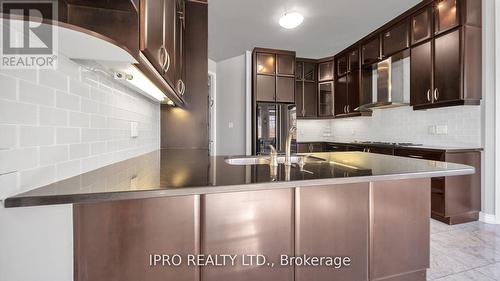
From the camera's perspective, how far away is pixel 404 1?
3.03m

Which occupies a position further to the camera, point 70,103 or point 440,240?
point 440,240

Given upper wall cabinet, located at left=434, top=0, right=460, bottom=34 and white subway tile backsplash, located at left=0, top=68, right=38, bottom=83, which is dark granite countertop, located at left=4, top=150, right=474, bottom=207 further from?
upper wall cabinet, located at left=434, top=0, right=460, bottom=34

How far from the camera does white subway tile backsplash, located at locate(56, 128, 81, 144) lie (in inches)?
35.3

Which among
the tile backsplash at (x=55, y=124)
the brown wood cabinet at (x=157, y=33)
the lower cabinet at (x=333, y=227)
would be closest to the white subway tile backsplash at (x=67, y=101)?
the tile backsplash at (x=55, y=124)

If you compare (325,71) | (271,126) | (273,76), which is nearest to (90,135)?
(271,126)

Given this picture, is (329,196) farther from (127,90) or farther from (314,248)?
(127,90)

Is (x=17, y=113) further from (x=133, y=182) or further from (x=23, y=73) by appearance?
(x=133, y=182)

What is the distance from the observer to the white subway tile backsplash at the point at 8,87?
27.6 inches

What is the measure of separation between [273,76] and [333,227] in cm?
371

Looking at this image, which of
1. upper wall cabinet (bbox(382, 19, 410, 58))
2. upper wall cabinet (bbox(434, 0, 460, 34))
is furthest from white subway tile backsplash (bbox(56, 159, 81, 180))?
upper wall cabinet (bbox(382, 19, 410, 58))

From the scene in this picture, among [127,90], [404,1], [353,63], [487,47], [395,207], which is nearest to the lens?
[395,207]

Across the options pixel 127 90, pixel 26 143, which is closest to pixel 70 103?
pixel 26 143

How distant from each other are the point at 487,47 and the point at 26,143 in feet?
13.3

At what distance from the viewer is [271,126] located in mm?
4457
